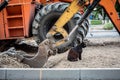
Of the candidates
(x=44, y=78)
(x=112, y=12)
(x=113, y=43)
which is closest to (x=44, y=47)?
(x=44, y=78)

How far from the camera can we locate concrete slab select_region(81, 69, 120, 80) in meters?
6.89

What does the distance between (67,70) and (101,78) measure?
0.63 metres

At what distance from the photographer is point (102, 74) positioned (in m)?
6.91

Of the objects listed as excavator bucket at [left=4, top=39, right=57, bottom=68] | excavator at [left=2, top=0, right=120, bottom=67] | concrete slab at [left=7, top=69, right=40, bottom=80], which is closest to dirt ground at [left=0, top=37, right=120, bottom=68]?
excavator bucket at [left=4, top=39, right=57, bottom=68]

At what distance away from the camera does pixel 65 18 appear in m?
11.3

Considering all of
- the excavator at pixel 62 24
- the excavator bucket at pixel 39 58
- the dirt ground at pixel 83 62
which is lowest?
the dirt ground at pixel 83 62

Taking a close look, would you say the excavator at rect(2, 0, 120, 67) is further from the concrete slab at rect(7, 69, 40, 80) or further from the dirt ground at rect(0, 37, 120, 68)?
the concrete slab at rect(7, 69, 40, 80)

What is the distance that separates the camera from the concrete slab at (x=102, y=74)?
6.89 metres

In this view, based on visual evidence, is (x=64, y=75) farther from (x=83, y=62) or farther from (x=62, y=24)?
(x=62, y=24)

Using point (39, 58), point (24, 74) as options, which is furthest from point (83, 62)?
point (24, 74)

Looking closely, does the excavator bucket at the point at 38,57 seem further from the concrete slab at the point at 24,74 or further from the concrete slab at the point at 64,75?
the concrete slab at the point at 64,75

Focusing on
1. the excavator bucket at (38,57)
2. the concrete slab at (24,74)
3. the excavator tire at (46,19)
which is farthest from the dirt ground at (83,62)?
the concrete slab at (24,74)

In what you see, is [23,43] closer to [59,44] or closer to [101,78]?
[59,44]

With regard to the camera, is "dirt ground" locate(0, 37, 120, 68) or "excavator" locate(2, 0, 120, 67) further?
"excavator" locate(2, 0, 120, 67)
